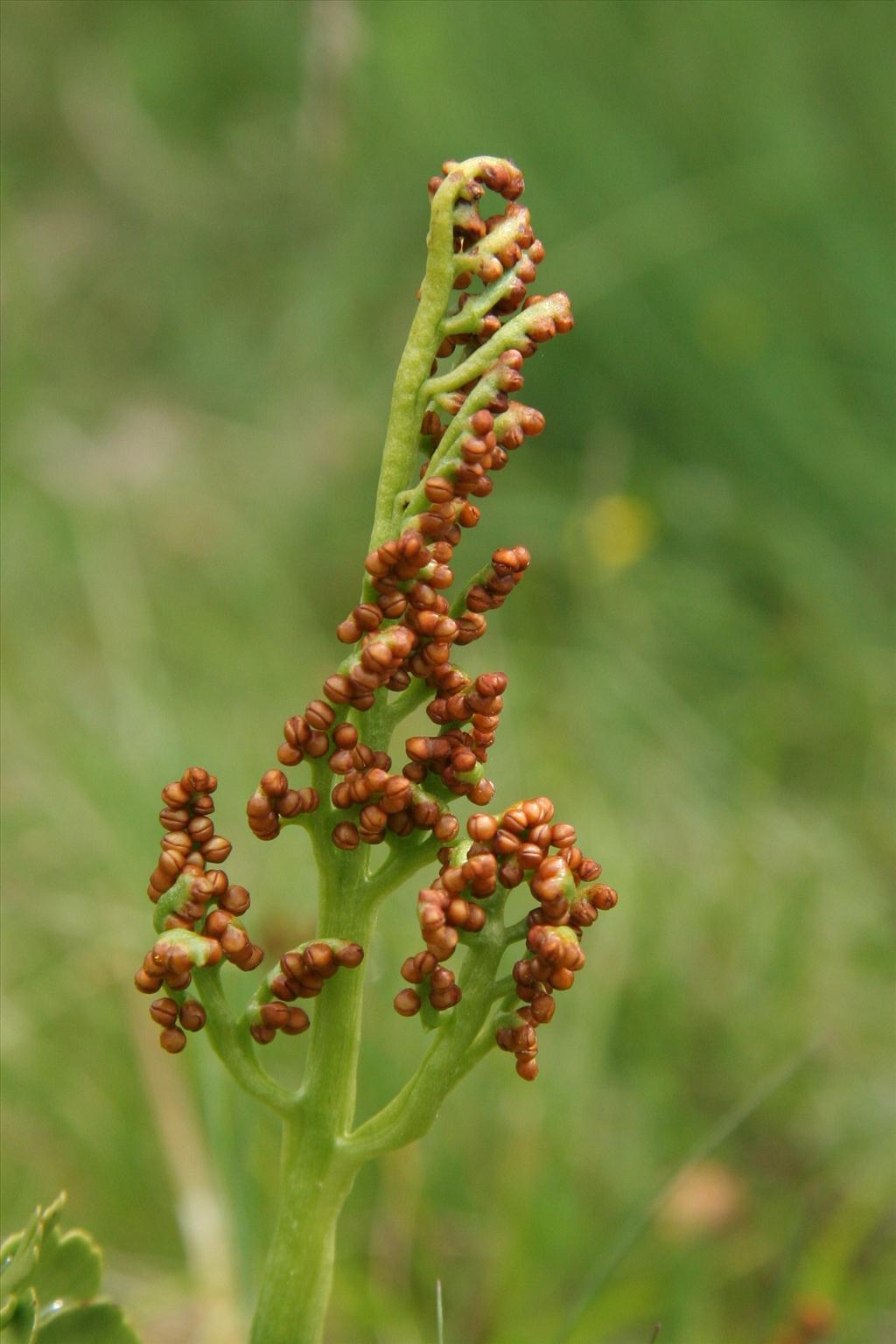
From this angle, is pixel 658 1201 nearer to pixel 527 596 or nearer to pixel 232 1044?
pixel 232 1044

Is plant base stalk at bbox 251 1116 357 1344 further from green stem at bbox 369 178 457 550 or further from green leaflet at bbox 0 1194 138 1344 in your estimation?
green stem at bbox 369 178 457 550

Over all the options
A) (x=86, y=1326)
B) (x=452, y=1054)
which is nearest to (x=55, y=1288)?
(x=86, y=1326)

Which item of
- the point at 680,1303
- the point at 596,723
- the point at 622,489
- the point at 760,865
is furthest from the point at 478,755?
the point at 622,489

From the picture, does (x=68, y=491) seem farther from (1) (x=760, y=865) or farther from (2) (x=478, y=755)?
(2) (x=478, y=755)

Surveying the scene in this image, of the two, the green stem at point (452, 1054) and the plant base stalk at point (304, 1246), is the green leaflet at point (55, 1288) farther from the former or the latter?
the green stem at point (452, 1054)

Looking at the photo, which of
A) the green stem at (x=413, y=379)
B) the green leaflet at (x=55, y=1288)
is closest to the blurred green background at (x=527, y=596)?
the green leaflet at (x=55, y=1288)
